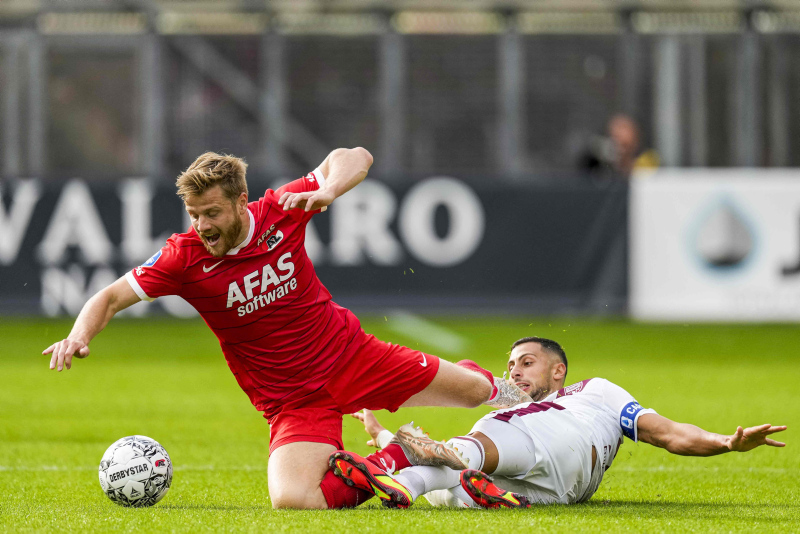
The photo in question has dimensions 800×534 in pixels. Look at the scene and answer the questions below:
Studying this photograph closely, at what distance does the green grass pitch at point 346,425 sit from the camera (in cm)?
523

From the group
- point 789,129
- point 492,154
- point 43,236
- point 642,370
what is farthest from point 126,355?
point 789,129

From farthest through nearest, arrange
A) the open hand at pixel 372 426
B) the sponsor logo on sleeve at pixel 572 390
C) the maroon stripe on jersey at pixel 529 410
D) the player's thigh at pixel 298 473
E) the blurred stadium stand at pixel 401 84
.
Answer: the blurred stadium stand at pixel 401 84 → the open hand at pixel 372 426 → the sponsor logo on sleeve at pixel 572 390 → the maroon stripe on jersey at pixel 529 410 → the player's thigh at pixel 298 473

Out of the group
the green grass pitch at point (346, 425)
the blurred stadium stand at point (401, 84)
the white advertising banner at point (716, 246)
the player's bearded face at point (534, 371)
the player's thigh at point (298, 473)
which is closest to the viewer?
the green grass pitch at point (346, 425)

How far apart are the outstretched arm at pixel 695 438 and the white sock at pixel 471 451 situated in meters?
0.80

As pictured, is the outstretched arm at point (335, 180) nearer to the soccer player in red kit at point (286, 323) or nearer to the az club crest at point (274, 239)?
the soccer player in red kit at point (286, 323)

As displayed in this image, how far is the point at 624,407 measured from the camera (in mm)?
5734

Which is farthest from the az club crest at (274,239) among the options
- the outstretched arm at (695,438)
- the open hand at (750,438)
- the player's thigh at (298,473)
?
the open hand at (750,438)

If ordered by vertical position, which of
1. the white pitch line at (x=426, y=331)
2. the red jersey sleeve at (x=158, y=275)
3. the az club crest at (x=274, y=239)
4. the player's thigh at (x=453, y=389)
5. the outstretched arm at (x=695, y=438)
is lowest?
the white pitch line at (x=426, y=331)

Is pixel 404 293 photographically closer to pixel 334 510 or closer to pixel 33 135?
pixel 33 135

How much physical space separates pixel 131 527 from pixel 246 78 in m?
Answer: 14.3

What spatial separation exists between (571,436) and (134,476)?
2.14m

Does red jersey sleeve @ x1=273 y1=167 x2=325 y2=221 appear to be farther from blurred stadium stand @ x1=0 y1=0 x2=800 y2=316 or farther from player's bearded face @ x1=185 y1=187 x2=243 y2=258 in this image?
blurred stadium stand @ x1=0 y1=0 x2=800 y2=316

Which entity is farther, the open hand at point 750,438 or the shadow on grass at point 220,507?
the shadow on grass at point 220,507

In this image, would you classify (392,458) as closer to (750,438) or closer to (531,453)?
(531,453)
